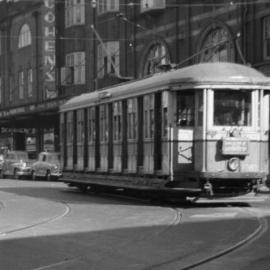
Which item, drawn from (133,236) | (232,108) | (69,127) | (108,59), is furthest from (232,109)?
(108,59)

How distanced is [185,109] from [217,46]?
15.7 m

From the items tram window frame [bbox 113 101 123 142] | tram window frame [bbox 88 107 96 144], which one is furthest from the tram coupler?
tram window frame [bbox 88 107 96 144]

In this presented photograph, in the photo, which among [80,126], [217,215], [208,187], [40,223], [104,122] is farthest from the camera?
[80,126]

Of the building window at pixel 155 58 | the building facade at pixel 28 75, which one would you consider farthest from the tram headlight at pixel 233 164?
the building facade at pixel 28 75

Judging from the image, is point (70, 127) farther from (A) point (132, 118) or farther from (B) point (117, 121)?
(A) point (132, 118)

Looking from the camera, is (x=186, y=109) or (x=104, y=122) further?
(x=104, y=122)

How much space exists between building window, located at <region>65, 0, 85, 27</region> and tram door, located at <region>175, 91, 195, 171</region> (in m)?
28.6

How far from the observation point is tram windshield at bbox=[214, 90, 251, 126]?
55.3 ft

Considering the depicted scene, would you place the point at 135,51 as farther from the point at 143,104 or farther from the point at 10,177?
the point at 143,104

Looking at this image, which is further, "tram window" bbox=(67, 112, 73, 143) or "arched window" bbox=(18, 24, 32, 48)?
"arched window" bbox=(18, 24, 32, 48)

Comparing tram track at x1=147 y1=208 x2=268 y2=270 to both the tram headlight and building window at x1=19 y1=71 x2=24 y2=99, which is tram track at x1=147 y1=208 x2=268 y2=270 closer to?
the tram headlight

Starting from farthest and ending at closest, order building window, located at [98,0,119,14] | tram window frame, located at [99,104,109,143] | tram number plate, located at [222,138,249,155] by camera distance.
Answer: building window, located at [98,0,119,14] < tram window frame, located at [99,104,109,143] < tram number plate, located at [222,138,249,155]

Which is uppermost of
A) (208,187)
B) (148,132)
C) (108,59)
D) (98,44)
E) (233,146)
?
(98,44)

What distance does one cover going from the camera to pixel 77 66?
4481 cm
